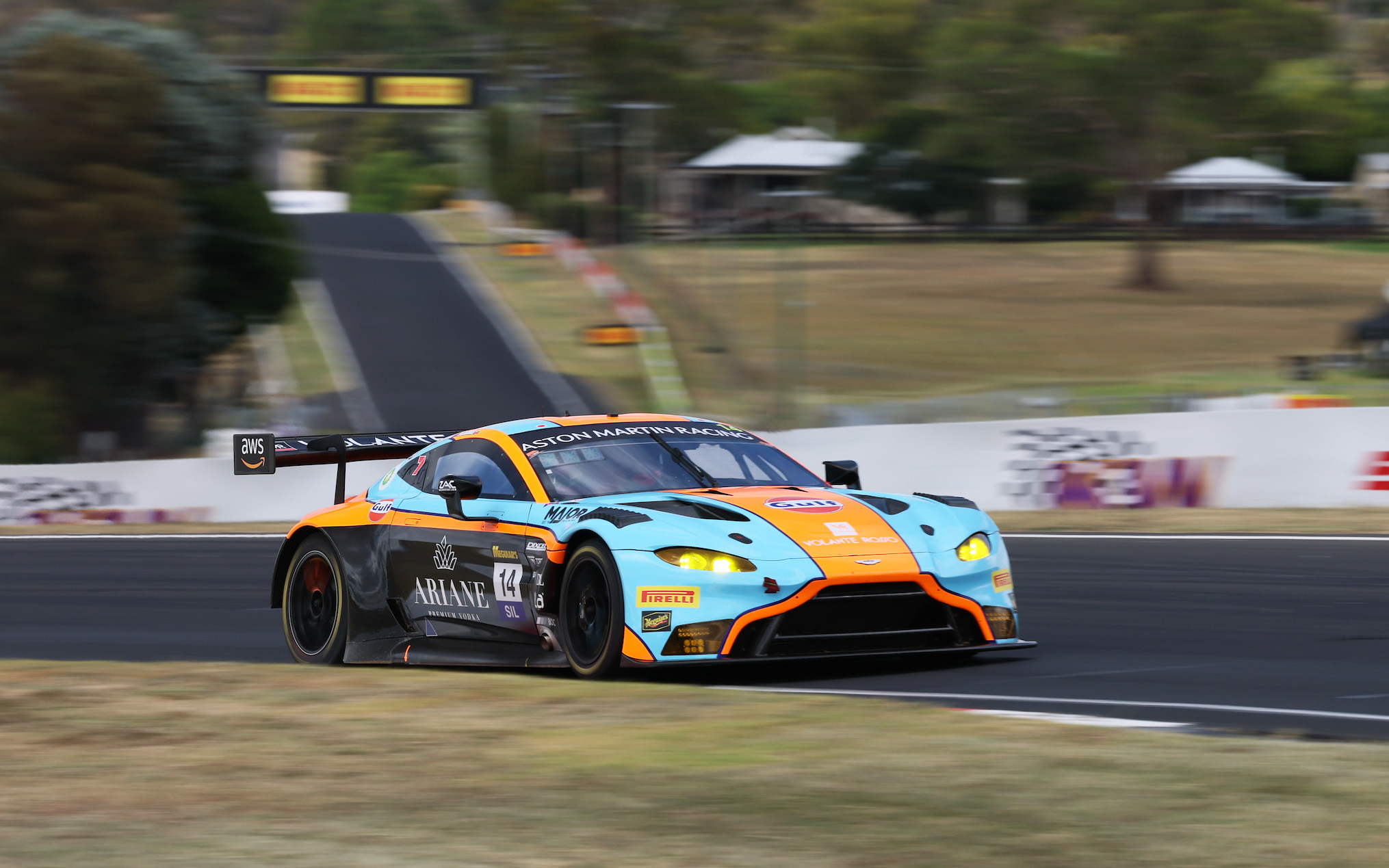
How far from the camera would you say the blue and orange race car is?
7566 millimetres

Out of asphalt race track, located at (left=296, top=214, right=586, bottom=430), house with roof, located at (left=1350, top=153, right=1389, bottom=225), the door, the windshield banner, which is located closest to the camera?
the door

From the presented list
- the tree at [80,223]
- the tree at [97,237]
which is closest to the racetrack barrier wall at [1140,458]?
the tree at [80,223]

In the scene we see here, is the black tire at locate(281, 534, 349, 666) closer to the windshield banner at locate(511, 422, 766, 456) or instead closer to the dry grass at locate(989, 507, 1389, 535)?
the windshield banner at locate(511, 422, 766, 456)

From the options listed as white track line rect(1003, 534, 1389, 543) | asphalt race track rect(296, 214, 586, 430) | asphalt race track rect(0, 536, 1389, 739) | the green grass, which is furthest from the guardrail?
asphalt race track rect(0, 536, 1389, 739)

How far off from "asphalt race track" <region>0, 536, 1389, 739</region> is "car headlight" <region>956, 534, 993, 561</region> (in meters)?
0.50

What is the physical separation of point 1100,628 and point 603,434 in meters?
2.98

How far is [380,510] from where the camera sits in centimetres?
932

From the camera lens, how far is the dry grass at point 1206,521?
16.0m

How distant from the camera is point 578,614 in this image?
799 centimetres

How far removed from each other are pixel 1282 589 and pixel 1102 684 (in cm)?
431

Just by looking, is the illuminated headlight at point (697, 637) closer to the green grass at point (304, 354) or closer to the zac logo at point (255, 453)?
the zac logo at point (255, 453)

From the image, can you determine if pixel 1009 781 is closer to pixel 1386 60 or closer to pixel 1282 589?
pixel 1282 589

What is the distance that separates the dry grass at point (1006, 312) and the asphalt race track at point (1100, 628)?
52.5ft

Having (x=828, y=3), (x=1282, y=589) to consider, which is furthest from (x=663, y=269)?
(x=1282, y=589)
